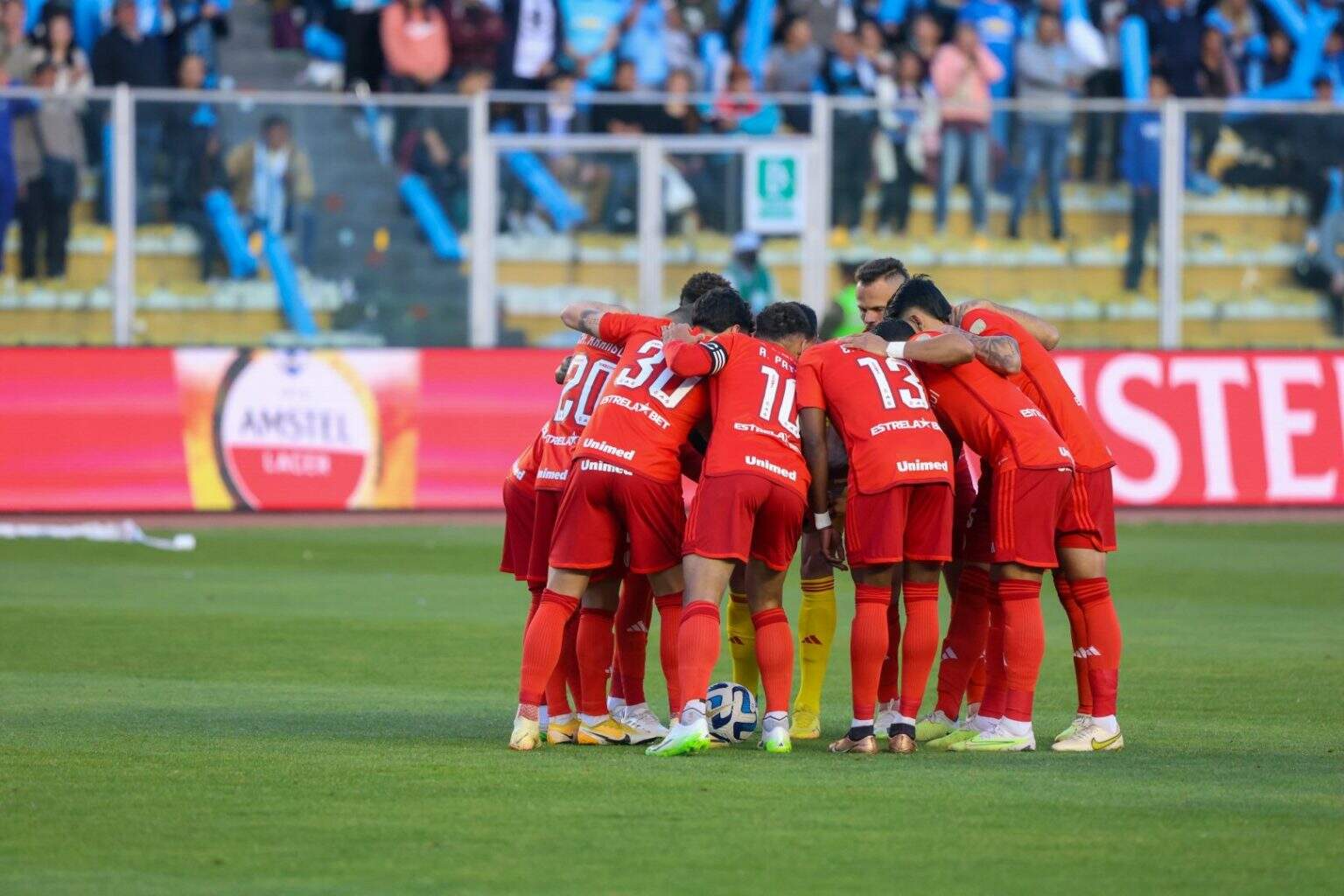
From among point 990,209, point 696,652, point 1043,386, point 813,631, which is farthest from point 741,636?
point 990,209

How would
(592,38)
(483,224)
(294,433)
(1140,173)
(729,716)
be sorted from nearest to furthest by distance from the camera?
1. (729,716)
2. (294,433)
3. (483,224)
4. (1140,173)
5. (592,38)

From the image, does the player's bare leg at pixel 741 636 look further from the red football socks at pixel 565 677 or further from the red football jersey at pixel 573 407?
the red football jersey at pixel 573 407

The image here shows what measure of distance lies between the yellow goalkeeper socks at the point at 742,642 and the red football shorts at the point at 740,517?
0.73 m

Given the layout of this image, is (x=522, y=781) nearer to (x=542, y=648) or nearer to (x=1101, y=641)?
(x=542, y=648)

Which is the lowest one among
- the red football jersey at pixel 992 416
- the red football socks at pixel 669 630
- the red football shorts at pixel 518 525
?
the red football socks at pixel 669 630

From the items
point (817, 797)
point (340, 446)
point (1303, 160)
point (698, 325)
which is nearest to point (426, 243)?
point (340, 446)

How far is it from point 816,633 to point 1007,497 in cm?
118

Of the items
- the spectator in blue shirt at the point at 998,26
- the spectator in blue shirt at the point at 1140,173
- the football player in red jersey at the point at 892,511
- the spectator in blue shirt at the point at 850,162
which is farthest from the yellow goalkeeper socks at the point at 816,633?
the spectator in blue shirt at the point at 998,26

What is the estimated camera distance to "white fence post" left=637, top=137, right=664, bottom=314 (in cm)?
2039

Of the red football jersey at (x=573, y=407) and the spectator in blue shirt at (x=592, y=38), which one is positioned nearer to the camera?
the red football jersey at (x=573, y=407)

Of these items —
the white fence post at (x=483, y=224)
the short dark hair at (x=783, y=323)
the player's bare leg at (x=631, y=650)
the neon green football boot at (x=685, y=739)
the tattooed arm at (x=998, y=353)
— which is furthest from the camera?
the white fence post at (x=483, y=224)

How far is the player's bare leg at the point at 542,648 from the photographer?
884 cm

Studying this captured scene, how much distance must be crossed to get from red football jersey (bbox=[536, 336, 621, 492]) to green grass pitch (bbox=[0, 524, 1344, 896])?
1.20 m

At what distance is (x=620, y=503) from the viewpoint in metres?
9.00
